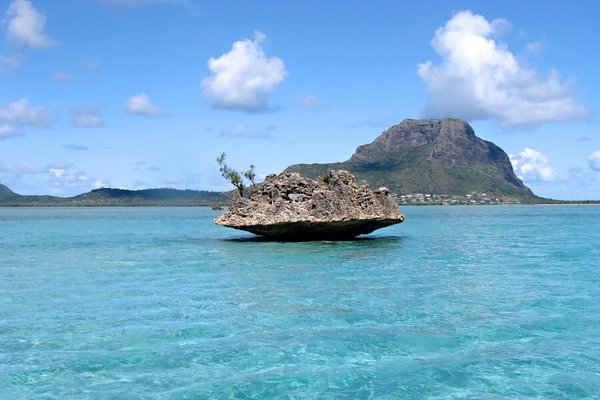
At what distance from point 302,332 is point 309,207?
2808 centimetres

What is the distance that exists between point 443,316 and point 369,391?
6.56 metres

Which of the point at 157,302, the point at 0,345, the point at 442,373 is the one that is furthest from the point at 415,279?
the point at 0,345

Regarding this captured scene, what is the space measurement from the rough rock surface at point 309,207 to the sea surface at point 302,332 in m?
13.5

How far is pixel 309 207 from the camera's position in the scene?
42.9 m

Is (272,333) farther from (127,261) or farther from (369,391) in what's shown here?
(127,261)

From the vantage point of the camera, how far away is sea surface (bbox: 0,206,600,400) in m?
11.2

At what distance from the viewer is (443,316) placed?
16.8 metres

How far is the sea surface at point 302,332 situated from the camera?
36.6 feet

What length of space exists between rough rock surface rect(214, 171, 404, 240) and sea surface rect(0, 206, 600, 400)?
13.5m

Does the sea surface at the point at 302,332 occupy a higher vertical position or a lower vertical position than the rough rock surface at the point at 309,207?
lower

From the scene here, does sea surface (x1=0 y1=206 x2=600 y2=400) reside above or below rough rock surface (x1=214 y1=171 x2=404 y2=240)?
below

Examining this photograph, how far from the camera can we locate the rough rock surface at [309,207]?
43.0 meters

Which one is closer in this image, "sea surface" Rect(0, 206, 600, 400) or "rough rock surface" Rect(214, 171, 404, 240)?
"sea surface" Rect(0, 206, 600, 400)

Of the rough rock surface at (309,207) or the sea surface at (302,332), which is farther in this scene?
the rough rock surface at (309,207)
